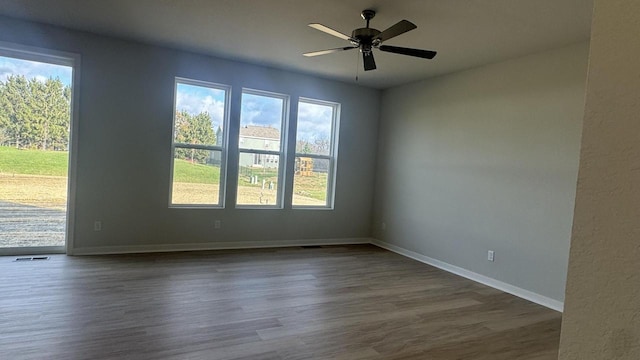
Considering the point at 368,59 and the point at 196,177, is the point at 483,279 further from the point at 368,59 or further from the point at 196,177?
the point at 196,177

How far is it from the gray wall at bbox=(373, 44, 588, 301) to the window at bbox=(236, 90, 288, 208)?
1869mm

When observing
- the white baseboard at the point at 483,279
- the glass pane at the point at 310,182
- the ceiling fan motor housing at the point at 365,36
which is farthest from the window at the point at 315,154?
the ceiling fan motor housing at the point at 365,36

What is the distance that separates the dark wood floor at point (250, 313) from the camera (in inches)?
101

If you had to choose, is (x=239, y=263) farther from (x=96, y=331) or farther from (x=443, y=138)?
(x=443, y=138)

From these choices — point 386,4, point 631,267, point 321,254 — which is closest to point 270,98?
point 321,254

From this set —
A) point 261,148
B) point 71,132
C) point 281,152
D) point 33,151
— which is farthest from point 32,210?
point 281,152

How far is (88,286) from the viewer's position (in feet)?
11.6

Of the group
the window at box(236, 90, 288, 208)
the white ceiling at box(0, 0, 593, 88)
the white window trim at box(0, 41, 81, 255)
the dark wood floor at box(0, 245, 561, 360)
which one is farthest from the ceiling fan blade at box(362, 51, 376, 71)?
the white window trim at box(0, 41, 81, 255)

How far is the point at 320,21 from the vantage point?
366 centimetres

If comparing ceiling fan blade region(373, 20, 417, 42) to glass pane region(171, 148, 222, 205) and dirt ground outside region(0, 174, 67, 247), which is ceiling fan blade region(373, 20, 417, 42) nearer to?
glass pane region(171, 148, 222, 205)

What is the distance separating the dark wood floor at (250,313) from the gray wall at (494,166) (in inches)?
19.9

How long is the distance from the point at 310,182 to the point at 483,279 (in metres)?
2.94

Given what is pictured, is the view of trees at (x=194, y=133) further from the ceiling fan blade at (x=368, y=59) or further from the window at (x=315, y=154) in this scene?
the ceiling fan blade at (x=368, y=59)

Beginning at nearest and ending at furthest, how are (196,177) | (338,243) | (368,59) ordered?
(368,59), (196,177), (338,243)
